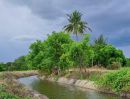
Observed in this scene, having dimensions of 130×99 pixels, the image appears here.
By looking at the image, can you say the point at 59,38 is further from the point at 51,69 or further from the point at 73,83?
the point at 73,83

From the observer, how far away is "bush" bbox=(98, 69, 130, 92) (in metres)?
46.4

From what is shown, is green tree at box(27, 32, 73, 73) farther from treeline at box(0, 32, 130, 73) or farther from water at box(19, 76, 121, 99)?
water at box(19, 76, 121, 99)

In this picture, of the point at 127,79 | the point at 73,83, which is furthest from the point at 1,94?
the point at 73,83

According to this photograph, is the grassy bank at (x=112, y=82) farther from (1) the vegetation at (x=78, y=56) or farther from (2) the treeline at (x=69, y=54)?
(2) the treeline at (x=69, y=54)

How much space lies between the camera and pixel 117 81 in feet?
157

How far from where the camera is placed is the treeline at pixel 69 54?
238 ft

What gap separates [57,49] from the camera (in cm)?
9194

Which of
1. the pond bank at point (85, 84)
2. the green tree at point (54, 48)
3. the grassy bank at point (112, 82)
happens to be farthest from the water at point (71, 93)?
the green tree at point (54, 48)

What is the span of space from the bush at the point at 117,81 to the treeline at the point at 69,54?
1920cm

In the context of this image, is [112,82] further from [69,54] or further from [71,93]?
[69,54]

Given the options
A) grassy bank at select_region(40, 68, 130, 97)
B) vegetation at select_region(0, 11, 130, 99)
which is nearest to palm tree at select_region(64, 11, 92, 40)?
vegetation at select_region(0, 11, 130, 99)

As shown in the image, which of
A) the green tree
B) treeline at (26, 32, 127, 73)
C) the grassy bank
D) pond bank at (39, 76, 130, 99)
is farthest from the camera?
the green tree

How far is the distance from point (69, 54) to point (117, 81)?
1004 inches

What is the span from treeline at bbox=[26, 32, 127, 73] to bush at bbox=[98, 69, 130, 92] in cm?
1920
